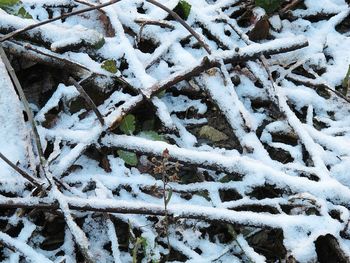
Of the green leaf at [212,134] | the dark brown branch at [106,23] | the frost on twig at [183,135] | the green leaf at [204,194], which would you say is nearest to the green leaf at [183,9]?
the frost on twig at [183,135]

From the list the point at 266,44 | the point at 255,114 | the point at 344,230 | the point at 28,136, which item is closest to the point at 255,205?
the point at 344,230

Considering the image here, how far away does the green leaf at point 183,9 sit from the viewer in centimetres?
212

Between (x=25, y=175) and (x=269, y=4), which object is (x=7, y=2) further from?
(x=269, y=4)

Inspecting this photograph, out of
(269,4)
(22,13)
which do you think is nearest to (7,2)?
(22,13)

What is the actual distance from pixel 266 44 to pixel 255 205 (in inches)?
26.2

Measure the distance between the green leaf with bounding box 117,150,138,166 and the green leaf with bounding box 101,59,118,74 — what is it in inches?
13.4

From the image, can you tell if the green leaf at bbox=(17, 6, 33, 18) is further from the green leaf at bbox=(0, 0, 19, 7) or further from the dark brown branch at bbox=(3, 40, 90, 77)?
the dark brown branch at bbox=(3, 40, 90, 77)

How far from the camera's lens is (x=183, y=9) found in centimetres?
213

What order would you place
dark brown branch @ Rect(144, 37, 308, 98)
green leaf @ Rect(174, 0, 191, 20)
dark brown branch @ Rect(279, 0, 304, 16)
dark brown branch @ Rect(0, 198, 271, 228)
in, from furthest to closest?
dark brown branch @ Rect(279, 0, 304, 16) < green leaf @ Rect(174, 0, 191, 20) < dark brown branch @ Rect(144, 37, 308, 98) < dark brown branch @ Rect(0, 198, 271, 228)

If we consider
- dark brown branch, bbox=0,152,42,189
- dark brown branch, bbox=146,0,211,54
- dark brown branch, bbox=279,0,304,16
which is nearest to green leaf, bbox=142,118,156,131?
dark brown branch, bbox=146,0,211,54

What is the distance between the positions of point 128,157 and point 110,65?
15.0 inches

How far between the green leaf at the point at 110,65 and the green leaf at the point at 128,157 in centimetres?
34

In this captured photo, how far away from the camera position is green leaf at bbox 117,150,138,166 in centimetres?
175

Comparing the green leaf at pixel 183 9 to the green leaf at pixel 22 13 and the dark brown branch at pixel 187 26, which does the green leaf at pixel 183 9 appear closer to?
the dark brown branch at pixel 187 26
